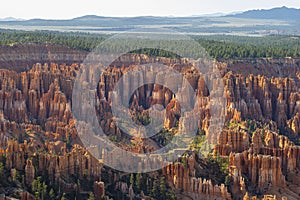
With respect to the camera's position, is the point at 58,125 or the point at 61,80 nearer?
the point at 58,125

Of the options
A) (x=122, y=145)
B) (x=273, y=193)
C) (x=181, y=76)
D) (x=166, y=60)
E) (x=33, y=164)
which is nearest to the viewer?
(x=33, y=164)

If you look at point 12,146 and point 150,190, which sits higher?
point 12,146

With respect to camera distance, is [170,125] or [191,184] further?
[170,125]

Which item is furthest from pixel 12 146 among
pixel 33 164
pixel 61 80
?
pixel 61 80

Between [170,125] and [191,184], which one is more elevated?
[191,184]

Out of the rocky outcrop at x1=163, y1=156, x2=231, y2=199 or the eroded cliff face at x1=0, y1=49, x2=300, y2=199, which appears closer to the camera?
the eroded cliff face at x1=0, y1=49, x2=300, y2=199

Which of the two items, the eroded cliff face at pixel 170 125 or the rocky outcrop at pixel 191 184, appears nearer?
the eroded cliff face at pixel 170 125

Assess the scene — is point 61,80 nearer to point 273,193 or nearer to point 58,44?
point 58,44

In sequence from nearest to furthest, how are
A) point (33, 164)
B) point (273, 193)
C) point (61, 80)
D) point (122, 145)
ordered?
point (33, 164) < point (273, 193) < point (122, 145) < point (61, 80)
